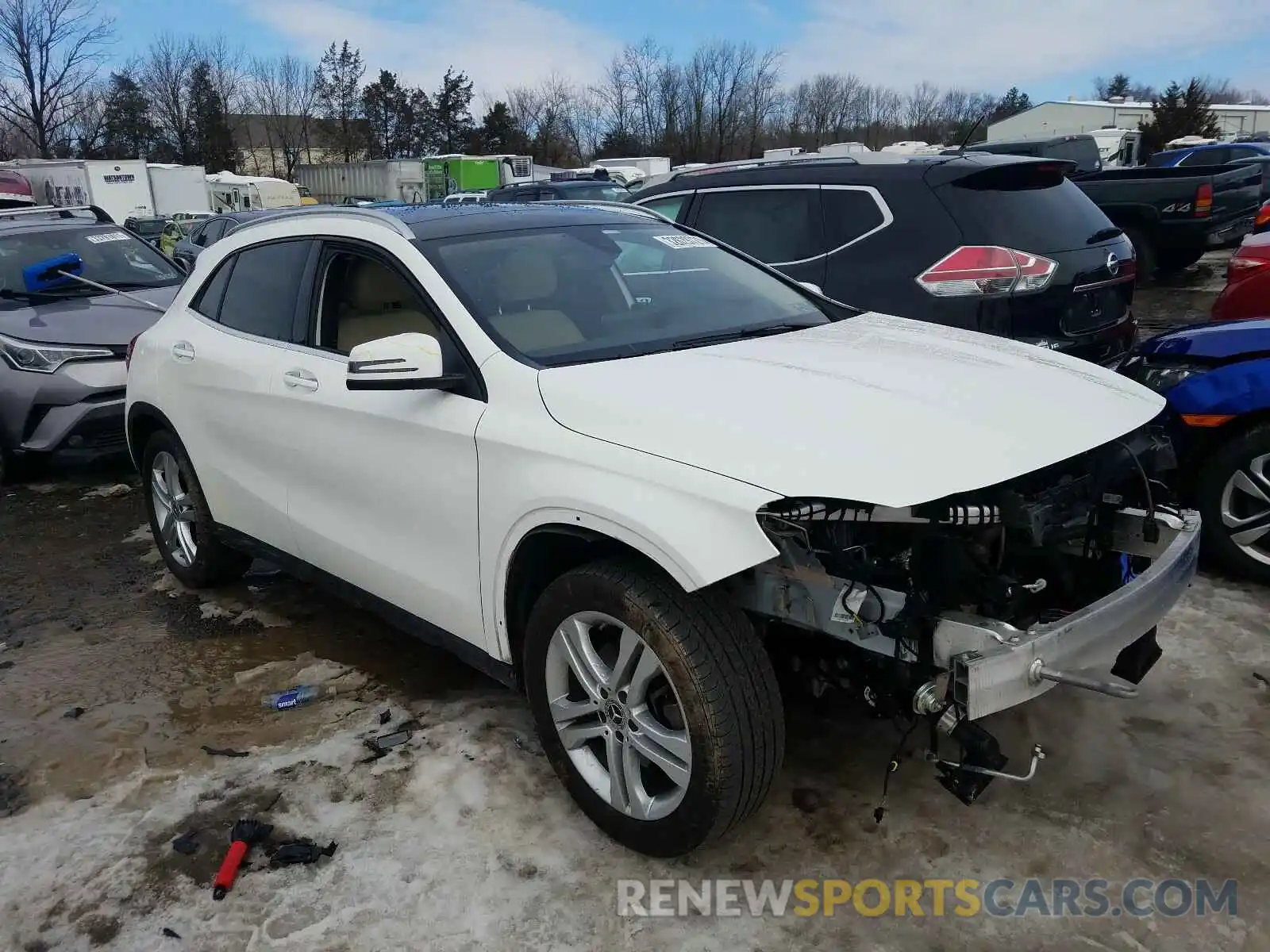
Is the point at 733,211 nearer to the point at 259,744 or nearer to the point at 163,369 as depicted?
the point at 163,369

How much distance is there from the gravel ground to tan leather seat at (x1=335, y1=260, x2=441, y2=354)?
4.48ft

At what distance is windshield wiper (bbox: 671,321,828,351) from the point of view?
3.08 m

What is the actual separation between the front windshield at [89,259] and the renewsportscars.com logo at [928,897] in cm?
681

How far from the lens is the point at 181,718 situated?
3.69 meters

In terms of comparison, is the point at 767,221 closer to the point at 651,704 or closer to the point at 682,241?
the point at 682,241

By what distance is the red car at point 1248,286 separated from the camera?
5.96m

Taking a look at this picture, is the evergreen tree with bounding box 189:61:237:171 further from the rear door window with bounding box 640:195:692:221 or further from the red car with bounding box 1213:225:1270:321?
the red car with bounding box 1213:225:1270:321

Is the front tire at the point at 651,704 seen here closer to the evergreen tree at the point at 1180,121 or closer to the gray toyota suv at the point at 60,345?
the gray toyota suv at the point at 60,345

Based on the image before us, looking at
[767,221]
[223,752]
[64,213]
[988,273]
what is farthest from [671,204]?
[64,213]

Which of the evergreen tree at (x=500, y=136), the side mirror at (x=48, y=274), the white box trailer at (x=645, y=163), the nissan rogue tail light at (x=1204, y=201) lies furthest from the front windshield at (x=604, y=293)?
the evergreen tree at (x=500, y=136)

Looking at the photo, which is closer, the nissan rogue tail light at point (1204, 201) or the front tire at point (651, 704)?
the front tire at point (651, 704)

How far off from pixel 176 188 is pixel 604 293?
34970 millimetres

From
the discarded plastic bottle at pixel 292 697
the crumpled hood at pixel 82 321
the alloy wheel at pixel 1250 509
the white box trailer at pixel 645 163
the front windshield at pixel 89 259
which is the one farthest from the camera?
the white box trailer at pixel 645 163

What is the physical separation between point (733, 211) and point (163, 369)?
335cm
